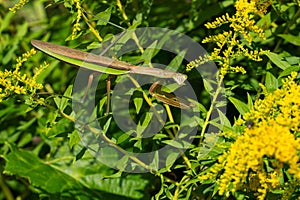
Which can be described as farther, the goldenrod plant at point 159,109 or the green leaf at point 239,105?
the green leaf at point 239,105

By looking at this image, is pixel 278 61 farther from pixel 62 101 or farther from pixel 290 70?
pixel 62 101

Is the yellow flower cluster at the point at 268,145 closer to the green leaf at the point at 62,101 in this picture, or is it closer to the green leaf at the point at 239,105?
the green leaf at the point at 239,105

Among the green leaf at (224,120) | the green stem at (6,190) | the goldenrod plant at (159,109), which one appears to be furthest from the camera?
the green stem at (6,190)

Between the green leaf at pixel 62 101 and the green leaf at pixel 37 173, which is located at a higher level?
the green leaf at pixel 62 101

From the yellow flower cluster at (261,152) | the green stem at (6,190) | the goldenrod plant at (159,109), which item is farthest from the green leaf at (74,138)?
the green stem at (6,190)

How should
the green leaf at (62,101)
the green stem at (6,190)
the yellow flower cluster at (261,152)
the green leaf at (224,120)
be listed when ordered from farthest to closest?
1. the green stem at (6,190)
2. the green leaf at (62,101)
3. the green leaf at (224,120)
4. the yellow flower cluster at (261,152)

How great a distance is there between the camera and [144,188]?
1.66 metres

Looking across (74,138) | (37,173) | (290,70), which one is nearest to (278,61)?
(290,70)

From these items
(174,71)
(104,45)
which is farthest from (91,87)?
(174,71)

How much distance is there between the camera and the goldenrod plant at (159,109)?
0.96 m

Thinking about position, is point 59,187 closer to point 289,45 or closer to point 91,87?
point 91,87

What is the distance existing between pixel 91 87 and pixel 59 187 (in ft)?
1.37

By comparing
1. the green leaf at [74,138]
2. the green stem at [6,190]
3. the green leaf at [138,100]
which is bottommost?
the green stem at [6,190]

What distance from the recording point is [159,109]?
52.7 inches
